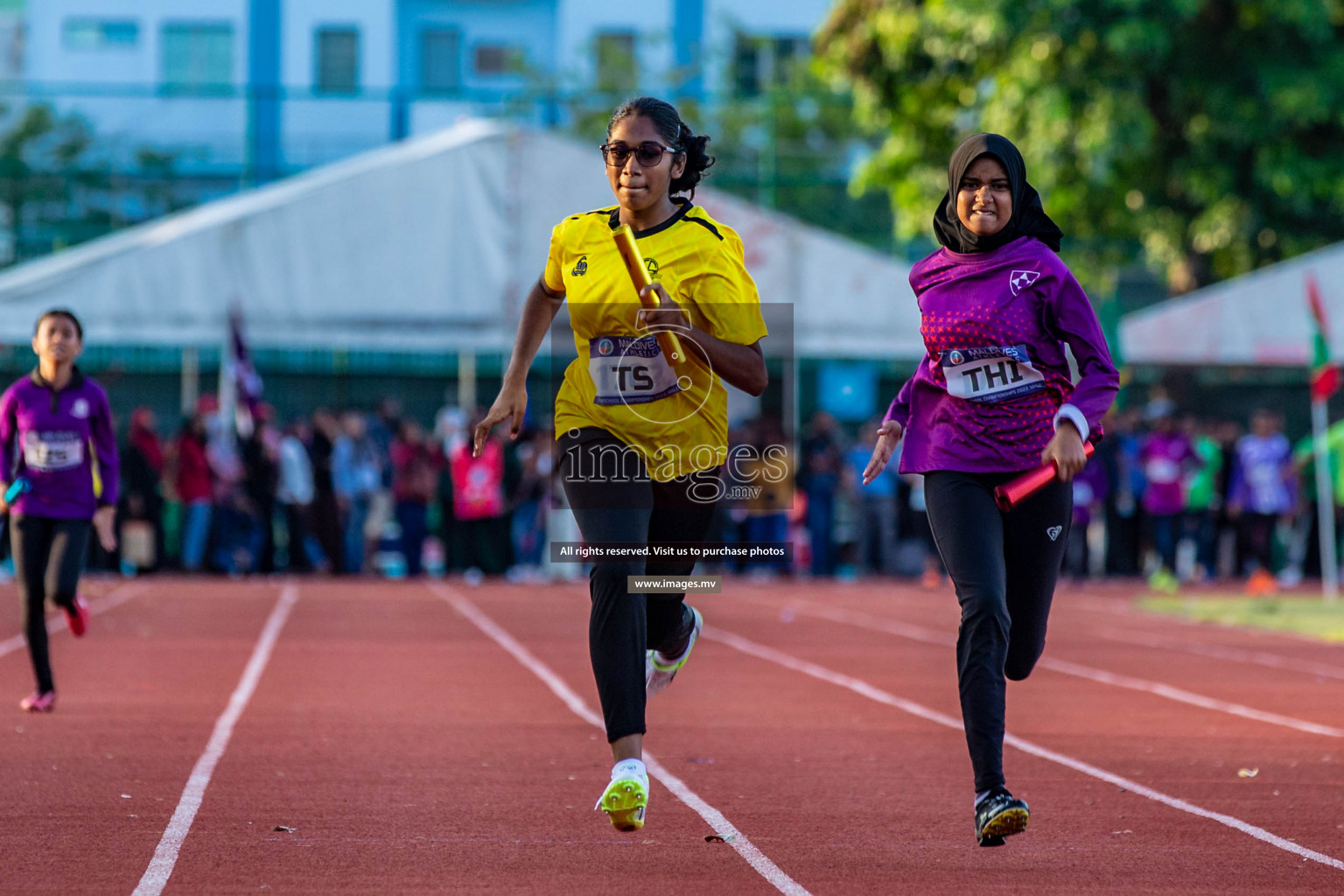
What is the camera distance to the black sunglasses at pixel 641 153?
5535mm

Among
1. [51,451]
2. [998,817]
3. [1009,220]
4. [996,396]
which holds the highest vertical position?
[1009,220]

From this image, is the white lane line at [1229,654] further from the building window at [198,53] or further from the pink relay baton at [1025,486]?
the building window at [198,53]

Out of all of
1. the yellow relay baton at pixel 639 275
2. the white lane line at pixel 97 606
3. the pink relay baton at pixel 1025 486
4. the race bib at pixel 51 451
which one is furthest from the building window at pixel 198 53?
the pink relay baton at pixel 1025 486

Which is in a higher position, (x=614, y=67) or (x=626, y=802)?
(x=614, y=67)

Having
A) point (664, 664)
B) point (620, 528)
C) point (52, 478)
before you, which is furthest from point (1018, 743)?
point (52, 478)

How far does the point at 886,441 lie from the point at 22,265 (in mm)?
21865

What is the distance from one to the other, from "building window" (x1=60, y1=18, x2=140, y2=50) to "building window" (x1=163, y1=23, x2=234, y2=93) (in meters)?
1.10

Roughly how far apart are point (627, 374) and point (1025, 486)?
3.81 feet

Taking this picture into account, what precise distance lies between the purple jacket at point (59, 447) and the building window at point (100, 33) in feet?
125

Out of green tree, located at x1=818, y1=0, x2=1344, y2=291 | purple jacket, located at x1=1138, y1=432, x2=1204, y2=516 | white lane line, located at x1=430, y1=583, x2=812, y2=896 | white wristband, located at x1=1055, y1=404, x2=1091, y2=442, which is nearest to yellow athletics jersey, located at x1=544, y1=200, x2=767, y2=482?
white wristband, located at x1=1055, y1=404, x2=1091, y2=442

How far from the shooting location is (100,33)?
45.2m

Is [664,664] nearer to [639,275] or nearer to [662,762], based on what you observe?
[639,275]

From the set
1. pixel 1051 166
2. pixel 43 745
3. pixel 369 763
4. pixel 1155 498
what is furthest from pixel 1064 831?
pixel 1051 166

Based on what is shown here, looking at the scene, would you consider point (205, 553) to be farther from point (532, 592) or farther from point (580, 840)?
point (580, 840)
